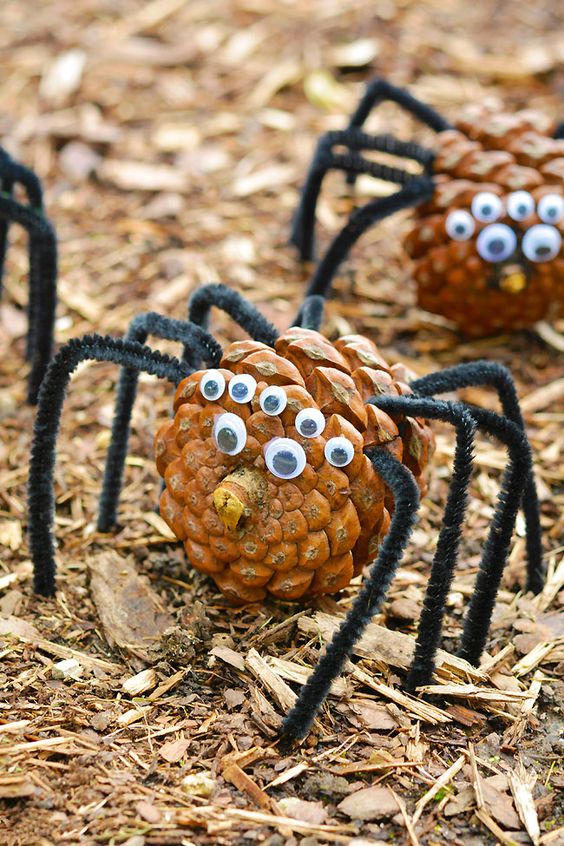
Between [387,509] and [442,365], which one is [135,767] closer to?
[387,509]

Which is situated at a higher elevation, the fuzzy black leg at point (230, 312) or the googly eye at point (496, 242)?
the googly eye at point (496, 242)

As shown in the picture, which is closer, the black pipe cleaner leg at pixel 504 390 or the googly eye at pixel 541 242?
the black pipe cleaner leg at pixel 504 390

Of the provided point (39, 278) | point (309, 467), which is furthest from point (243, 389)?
point (39, 278)

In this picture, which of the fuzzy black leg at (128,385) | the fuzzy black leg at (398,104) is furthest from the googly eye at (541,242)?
the fuzzy black leg at (128,385)

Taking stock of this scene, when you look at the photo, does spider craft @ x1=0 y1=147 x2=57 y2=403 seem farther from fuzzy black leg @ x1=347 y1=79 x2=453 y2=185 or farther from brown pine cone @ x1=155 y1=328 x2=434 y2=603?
fuzzy black leg @ x1=347 y1=79 x2=453 y2=185

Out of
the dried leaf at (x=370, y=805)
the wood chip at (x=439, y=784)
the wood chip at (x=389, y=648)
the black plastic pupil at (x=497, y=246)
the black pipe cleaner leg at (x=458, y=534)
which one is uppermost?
the black plastic pupil at (x=497, y=246)

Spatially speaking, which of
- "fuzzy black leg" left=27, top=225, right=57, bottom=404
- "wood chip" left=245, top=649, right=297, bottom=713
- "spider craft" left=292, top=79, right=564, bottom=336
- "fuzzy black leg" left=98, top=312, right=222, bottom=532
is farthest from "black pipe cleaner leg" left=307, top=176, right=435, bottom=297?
"wood chip" left=245, top=649, right=297, bottom=713

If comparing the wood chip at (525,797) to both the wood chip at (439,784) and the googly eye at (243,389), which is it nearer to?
the wood chip at (439,784)
